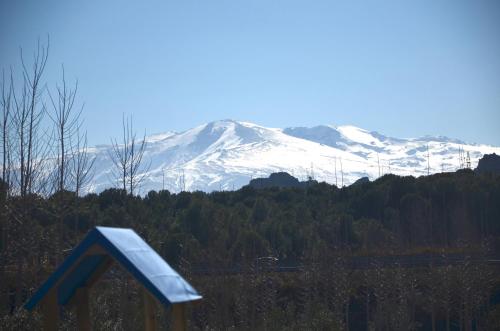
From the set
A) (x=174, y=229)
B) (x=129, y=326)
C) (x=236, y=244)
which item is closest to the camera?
(x=129, y=326)

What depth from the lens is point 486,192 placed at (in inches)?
1617

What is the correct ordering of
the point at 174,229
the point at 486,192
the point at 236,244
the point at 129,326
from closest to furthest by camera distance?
the point at 129,326 → the point at 236,244 → the point at 174,229 → the point at 486,192

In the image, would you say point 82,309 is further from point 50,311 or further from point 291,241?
point 291,241

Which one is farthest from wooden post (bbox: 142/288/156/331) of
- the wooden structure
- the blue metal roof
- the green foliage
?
the green foliage

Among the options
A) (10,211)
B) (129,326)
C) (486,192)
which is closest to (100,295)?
(129,326)

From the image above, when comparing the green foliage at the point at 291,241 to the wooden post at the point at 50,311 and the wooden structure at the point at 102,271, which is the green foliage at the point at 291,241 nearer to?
the wooden structure at the point at 102,271

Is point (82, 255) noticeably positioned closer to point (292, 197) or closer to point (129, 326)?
point (129, 326)

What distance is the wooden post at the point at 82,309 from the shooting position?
917 centimetres

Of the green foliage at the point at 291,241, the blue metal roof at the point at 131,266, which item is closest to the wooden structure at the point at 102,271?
the blue metal roof at the point at 131,266

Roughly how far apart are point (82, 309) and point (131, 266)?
167 cm

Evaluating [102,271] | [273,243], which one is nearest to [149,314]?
[102,271]

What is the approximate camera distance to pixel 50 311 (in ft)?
28.3

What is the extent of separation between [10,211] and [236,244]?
15.5 meters

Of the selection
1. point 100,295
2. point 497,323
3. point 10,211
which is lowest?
point 497,323
